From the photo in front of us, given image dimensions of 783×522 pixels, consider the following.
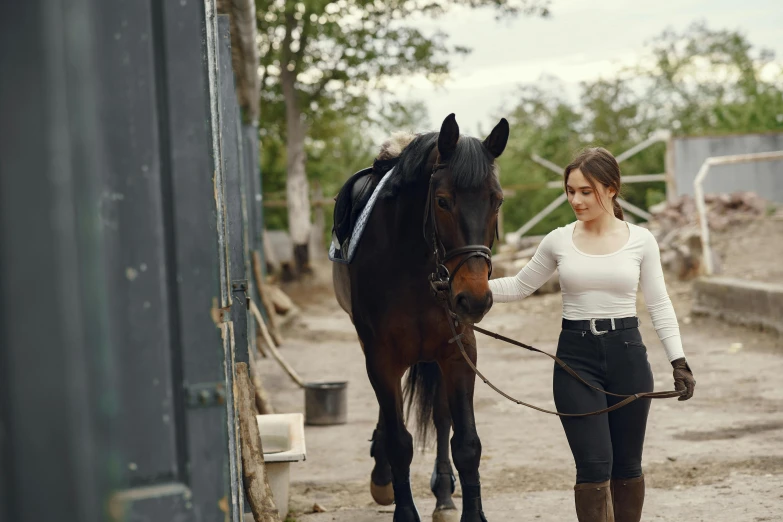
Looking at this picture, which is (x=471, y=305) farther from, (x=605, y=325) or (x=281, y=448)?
(x=281, y=448)

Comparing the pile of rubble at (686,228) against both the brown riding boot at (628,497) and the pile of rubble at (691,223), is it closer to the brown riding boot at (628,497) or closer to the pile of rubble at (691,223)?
the pile of rubble at (691,223)

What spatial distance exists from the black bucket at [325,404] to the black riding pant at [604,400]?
3850 millimetres

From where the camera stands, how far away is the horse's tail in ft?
16.3

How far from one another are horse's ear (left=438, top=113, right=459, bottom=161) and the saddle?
2.76 feet

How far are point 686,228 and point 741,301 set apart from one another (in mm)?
5789

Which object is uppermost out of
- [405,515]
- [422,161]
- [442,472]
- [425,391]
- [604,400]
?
[422,161]

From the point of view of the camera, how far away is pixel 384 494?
4.99 metres

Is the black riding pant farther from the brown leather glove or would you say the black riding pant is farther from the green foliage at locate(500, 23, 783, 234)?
the green foliage at locate(500, 23, 783, 234)

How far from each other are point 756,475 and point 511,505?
1.41 m

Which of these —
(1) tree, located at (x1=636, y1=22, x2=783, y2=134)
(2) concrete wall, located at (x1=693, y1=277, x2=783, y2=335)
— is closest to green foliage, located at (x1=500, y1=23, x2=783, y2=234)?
(1) tree, located at (x1=636, y1=22, x2=783, y2=134)

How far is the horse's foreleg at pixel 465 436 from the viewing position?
4215 millimetres

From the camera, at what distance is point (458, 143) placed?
381 centimetres

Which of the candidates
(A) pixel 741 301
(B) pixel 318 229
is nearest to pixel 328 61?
(B) pixel 318 229

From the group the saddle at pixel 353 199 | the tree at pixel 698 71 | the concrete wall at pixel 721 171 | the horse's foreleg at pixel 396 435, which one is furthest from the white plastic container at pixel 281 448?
the tree at pixel 698 71
